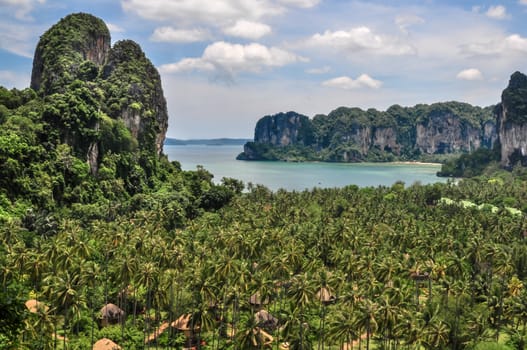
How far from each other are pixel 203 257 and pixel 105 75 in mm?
A: 102500

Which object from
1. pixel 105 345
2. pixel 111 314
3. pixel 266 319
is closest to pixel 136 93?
pixel 111 314

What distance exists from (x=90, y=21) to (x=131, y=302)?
405 ft

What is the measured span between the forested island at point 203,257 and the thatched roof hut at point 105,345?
1.39 ft

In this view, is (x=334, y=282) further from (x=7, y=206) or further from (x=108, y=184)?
(x=108, y=184)

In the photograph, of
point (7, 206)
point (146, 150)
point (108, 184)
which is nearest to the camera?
point (7, 206)

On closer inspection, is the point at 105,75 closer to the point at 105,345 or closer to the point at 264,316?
the point at 264,316

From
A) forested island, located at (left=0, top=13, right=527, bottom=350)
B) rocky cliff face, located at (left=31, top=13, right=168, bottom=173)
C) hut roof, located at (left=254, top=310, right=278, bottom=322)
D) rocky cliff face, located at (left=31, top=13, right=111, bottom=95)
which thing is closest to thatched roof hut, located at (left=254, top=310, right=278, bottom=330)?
hut roof, located at (left=254, top=310, right=278, bottom=322)

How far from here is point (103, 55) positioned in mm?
171625

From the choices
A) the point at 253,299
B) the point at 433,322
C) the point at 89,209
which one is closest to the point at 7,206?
the point at 89,209

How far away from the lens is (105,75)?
150500 mm

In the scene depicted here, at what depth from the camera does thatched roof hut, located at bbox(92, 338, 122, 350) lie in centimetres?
5051

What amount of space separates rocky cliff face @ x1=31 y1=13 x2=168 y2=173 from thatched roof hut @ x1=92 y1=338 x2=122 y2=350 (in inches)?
3102

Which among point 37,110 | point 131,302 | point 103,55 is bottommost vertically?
point 131,302

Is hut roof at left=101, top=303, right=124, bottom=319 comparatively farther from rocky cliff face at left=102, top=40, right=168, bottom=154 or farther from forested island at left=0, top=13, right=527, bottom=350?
rocky cliff face at left=102, top=40, right=168, bottom=154
